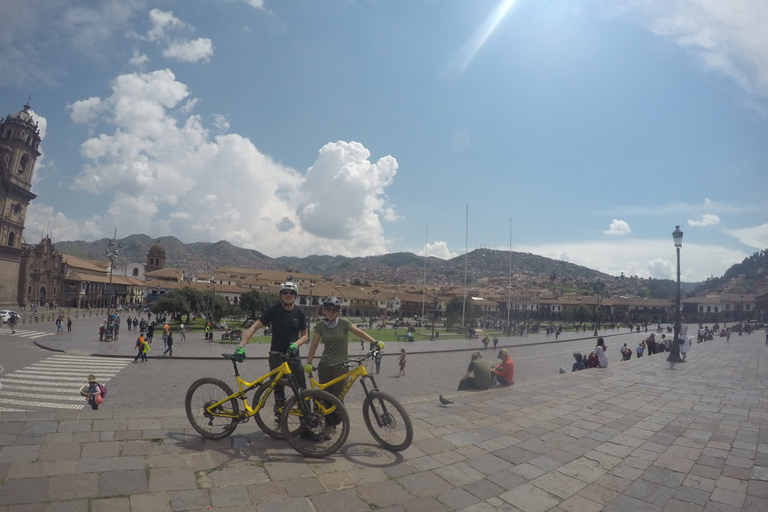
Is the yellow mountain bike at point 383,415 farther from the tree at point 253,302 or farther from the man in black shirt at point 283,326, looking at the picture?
the tree at point 253,302

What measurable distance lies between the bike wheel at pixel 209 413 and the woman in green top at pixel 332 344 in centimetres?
89

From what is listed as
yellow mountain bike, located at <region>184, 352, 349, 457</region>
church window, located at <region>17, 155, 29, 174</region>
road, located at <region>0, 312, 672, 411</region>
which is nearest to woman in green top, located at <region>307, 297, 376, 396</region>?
yellow mountain bike, located at <region>184, 352, 349, 457</region>

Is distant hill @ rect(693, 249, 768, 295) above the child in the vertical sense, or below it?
above

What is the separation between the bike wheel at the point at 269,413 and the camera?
4.05m

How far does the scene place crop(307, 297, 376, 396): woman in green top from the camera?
14.0ft

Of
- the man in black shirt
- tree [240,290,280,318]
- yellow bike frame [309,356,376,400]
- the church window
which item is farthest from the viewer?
the church window

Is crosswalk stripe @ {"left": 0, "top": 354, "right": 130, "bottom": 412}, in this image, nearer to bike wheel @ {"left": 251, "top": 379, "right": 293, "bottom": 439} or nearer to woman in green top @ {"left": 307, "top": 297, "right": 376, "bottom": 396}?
bike wheel @ {"left": 251, "top": 379, "right": 293, "bottom": 439}

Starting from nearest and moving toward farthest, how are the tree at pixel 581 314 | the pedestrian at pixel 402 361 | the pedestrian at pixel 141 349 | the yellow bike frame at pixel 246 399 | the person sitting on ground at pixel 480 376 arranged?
the yellow bike frame at pixel 246 399 < the person sitting on ground at pixel 480 376 < the pedestrian at pixel 402 361 < the pedestrian at pixel 141 349 < the tree at pixel 581 314

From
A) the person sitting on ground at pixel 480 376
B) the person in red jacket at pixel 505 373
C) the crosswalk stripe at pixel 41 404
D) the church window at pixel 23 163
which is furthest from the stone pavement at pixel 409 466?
the church window at pixel 23 163

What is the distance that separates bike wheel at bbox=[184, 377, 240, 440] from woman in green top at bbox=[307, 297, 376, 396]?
0.89m

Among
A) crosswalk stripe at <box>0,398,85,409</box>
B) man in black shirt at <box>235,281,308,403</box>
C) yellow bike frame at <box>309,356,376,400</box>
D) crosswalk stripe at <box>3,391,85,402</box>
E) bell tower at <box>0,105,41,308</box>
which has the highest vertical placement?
bell tower at <box>0,105,41,308</box>

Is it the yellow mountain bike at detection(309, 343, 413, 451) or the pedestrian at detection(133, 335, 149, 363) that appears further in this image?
the pedestrian at detection(133, 335, 149, 363)

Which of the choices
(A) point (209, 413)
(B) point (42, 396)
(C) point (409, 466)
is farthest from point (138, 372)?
(C) point (409, 466)

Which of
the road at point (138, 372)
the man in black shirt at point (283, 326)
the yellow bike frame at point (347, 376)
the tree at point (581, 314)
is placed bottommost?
the road at point (138, 372)
